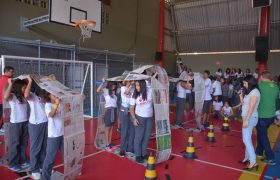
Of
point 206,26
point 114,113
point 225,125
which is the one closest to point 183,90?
point 225,125

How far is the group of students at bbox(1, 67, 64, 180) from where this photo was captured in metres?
3.34

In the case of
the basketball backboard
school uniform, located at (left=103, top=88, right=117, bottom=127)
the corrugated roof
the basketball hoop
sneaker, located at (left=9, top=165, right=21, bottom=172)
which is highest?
the corrugated roof

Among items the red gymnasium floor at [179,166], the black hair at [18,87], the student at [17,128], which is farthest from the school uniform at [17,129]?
the red gymnasium floor at [179,166]

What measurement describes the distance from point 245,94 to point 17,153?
419 cm

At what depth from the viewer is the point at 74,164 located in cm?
358

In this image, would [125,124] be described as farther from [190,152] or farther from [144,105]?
[190,152]

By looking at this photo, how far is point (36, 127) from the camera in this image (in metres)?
3.62

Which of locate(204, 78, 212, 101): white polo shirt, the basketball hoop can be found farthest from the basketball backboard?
locate(204, 78, 212, 101): white polo shirt

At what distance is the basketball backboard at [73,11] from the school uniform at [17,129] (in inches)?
207

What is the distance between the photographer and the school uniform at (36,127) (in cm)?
363

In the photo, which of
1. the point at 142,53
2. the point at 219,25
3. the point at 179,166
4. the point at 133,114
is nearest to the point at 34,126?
the point at 133,114

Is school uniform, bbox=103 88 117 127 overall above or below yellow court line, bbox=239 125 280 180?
above

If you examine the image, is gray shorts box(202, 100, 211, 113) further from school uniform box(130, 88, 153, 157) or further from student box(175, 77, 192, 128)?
school uniform box(130, 88, 153, 157)

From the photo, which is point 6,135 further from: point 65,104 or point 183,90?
point 183,90
